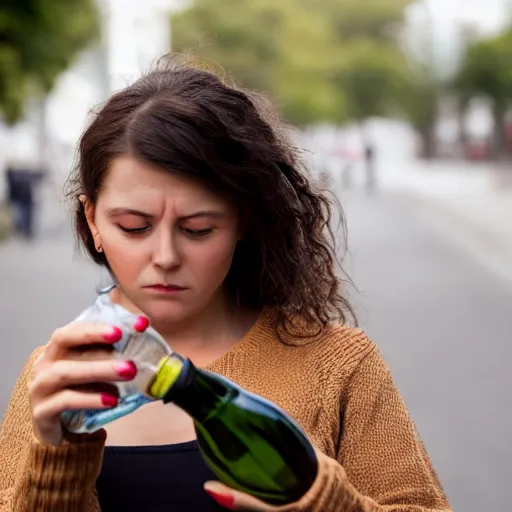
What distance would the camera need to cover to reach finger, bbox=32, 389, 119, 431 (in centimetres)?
139

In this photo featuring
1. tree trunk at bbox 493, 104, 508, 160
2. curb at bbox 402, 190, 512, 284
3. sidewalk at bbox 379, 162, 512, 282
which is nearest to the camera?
curb at bbox 402, 190, 512, 284

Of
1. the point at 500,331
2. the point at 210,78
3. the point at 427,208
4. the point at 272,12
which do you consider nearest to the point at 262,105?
the point at 210,78

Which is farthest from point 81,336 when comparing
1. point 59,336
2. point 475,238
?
point 475,238

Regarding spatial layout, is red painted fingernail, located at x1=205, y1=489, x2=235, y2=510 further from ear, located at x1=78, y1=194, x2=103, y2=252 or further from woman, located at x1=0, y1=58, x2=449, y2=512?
ear, located at x1=78, y1=194, x2=103, y2=252

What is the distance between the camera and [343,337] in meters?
1.86

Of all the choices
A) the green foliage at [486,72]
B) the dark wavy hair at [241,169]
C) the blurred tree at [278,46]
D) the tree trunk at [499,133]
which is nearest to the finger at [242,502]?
the dark wavy hair at [241,169]

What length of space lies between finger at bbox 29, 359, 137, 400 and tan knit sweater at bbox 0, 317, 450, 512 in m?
0.18

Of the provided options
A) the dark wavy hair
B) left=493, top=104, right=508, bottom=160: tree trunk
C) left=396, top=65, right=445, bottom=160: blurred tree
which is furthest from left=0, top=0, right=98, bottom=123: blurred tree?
left=396, top=65, right=445, bottom=160: blurred tree

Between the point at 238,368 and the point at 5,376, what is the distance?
5.72m

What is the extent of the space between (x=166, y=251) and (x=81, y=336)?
33 cm

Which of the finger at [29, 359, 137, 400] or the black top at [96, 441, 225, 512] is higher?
the finger at [29, 359, 137, 400]

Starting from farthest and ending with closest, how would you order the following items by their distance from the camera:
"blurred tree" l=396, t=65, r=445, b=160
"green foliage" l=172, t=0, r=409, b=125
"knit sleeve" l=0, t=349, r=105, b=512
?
1. "blurred tree" l=396, t=65, r=445, b=160
2. "green foliage" l=172, t=0, r=409, b=125
3. "knit sleeve" l=0, t=349, r=105, b=512

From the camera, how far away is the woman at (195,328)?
170 centimetres

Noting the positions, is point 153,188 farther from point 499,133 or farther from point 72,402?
point 499,133
